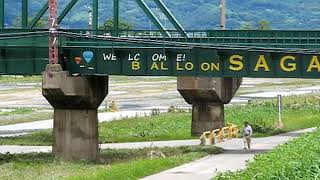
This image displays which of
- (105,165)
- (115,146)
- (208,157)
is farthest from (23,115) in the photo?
(208,157)

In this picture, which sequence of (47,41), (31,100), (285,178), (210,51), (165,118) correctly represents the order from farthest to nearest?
(31,100), (165,118), (47,41), (210,51), (285,178)

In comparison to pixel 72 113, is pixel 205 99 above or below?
below

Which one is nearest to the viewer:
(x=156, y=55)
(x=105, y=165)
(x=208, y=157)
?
(x=105, y=165)

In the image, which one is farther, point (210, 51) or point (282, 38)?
point (282, 38)

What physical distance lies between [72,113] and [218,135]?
11140mm

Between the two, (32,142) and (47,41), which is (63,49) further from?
(32,142)

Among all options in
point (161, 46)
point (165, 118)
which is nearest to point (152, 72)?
point (161, 46)

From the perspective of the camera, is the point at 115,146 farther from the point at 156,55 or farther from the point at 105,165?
the point at 105,165

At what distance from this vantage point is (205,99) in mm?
63406

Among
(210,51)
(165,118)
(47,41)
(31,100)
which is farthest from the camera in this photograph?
(31,100)

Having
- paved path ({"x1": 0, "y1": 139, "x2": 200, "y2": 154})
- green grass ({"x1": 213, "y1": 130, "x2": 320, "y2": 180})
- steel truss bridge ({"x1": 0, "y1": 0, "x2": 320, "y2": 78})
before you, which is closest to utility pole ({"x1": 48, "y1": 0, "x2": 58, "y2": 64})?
steel truss bridge ({"x1": 0, "y1": 0, "x2": 320, "y2": 78})

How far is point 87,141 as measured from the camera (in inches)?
1921

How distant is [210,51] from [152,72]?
344cm

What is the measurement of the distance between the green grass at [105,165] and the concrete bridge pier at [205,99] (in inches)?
476
